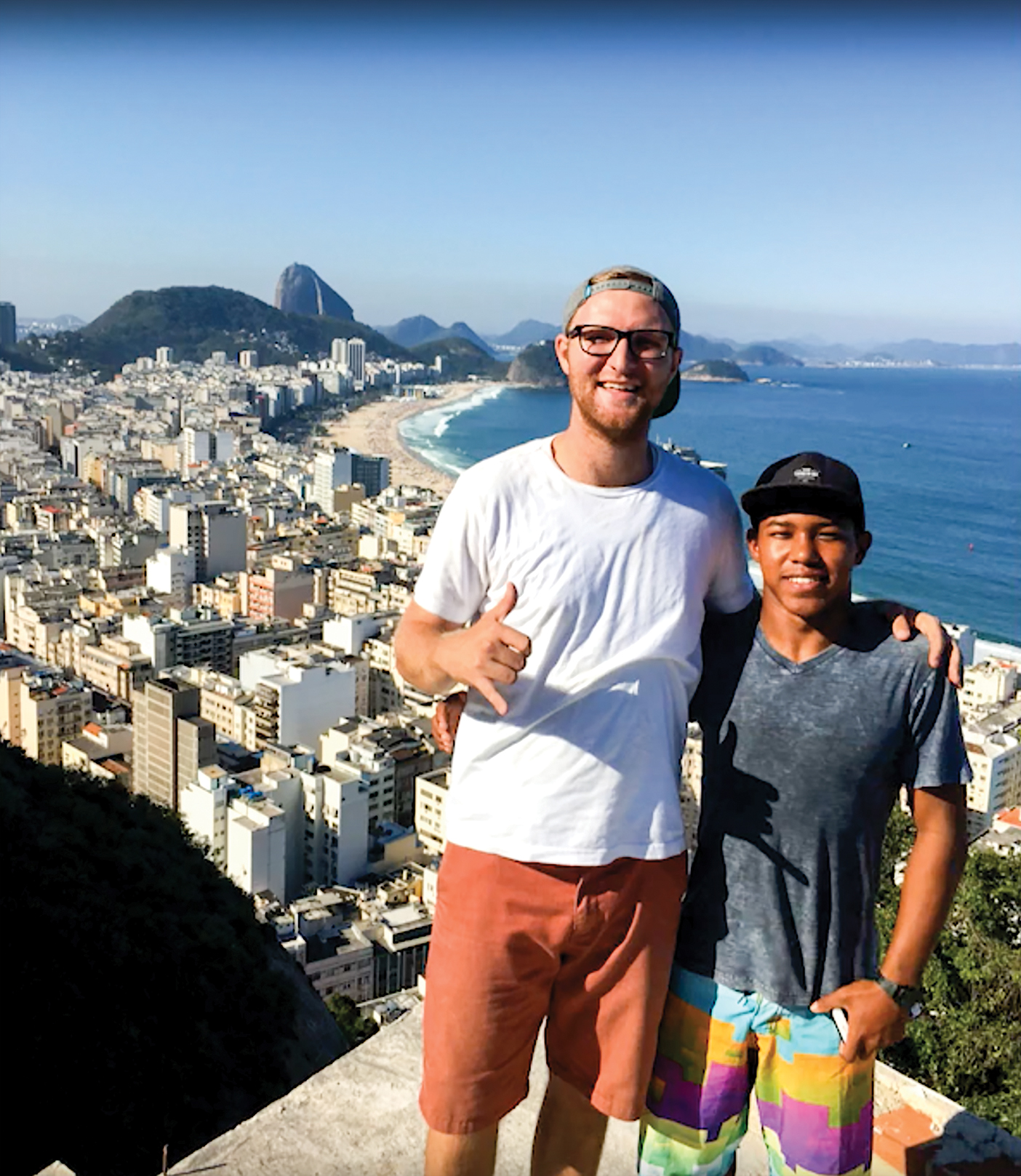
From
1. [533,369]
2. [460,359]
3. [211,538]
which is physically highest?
[460,359]

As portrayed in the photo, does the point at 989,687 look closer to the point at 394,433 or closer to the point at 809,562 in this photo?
the point at 809,562

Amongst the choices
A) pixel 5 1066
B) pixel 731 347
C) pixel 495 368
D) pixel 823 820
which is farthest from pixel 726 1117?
pixel 731 347

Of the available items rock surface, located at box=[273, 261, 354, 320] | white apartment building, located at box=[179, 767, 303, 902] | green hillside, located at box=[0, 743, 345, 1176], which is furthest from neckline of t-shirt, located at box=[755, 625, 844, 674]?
rock surface, located at box=[273, 261, 354, 320]

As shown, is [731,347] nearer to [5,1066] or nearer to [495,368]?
[495,368]

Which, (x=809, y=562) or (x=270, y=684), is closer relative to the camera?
(x=809, y=562)

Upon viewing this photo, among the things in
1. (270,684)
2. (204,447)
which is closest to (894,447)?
(204,447)

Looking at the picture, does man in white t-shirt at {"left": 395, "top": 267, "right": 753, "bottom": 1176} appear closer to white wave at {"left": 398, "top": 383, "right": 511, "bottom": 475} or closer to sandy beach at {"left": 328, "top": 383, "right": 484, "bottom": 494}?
sandy beach at {"left": 328, "top": 383, "right": 484, "bottom": 494}
